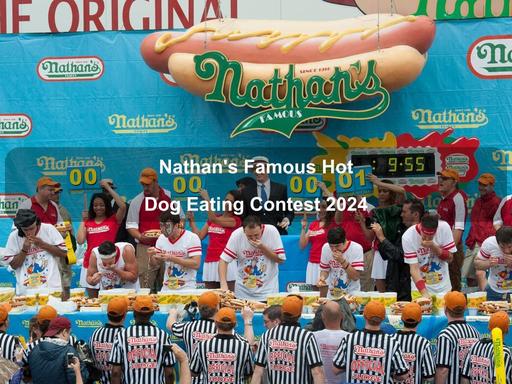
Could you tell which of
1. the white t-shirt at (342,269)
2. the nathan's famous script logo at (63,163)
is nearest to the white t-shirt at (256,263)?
the white t-shirt at (342,269)

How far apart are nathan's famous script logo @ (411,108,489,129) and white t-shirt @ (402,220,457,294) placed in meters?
3.06

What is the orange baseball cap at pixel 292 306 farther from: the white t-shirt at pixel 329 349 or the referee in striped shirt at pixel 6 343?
the referee in striped shirt at pixel 6 343

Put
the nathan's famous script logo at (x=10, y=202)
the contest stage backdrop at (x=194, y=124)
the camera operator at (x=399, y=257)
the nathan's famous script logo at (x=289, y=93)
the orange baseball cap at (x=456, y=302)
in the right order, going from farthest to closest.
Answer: the nathan's famous script logo at (x=10, y=202), the contest stage backdrop at (x=194, y=124), the nathan's famous script logo at (x=289, y=93), the camera operator at (x=399, y=257), the orange baseball cap at (x=456, y=302)

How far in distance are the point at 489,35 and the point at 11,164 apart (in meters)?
6.21

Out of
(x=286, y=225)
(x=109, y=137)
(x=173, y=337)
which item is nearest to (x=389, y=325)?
(x=173, y=337)

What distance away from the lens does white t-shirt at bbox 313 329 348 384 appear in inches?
372

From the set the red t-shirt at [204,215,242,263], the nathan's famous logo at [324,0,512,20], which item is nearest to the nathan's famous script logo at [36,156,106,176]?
the red t-shirt at [204,215,242,263]

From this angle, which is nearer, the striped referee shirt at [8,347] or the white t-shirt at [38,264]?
the striped referee shirt at [8,347]

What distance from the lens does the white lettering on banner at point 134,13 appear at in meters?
15.1

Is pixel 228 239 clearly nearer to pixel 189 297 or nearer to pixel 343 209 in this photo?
pixel 343 209

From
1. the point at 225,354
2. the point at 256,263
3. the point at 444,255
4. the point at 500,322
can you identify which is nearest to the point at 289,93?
the point at 256,263

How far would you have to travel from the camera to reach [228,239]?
512 inches

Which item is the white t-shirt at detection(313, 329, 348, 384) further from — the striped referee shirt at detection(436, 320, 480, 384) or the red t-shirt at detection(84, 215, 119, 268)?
A: the red t-shirt at detection(84, 215, 119, 268)

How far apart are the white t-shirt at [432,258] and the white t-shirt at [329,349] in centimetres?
245
